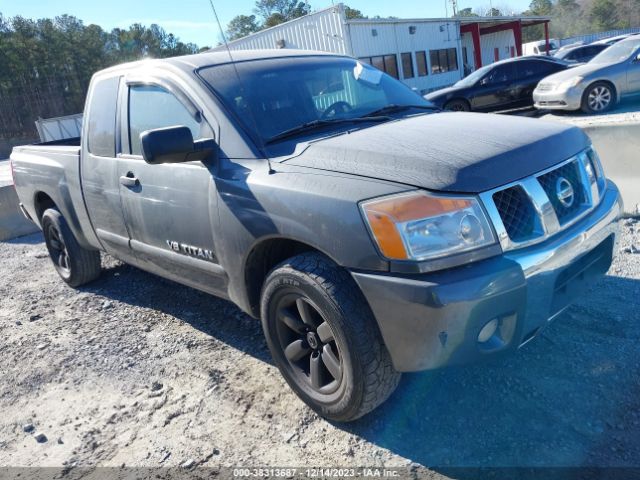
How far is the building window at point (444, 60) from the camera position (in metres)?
30.4

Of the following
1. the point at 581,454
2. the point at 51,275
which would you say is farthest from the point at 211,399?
the point at 51,275

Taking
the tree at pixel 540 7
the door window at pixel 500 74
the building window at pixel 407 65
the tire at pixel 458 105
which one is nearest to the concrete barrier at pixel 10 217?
the tire at pixel 458 105

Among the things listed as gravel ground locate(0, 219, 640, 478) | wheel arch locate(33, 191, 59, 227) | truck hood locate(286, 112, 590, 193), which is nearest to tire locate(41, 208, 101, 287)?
wheel arch locate(33, 191, 59, 227)

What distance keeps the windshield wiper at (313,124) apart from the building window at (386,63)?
23356 mm

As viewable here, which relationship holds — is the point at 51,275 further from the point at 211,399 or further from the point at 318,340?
the point at 318,340

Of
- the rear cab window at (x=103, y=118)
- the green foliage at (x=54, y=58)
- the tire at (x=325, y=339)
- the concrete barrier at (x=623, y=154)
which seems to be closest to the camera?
the tire at (x=325, y=339)

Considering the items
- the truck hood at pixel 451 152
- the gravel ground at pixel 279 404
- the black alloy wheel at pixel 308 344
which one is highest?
the truck hood at pixel 451 152

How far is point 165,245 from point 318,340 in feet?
4.42

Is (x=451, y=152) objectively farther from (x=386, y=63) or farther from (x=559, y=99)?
(x=386, y=63)

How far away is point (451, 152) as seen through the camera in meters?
2.39

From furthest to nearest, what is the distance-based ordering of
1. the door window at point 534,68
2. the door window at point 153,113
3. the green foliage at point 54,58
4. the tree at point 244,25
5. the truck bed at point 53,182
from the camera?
1. the tree at point 244,25
2. the green foliage at point 54,58
3. the door window at point 534,68
4. the truck bed at point 53,182
5. the door window at point 153,113

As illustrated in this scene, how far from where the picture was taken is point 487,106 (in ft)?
44.4

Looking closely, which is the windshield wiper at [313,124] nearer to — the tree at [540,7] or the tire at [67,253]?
the tire at [67,253]

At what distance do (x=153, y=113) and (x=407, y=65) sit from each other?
26957 millimetres
